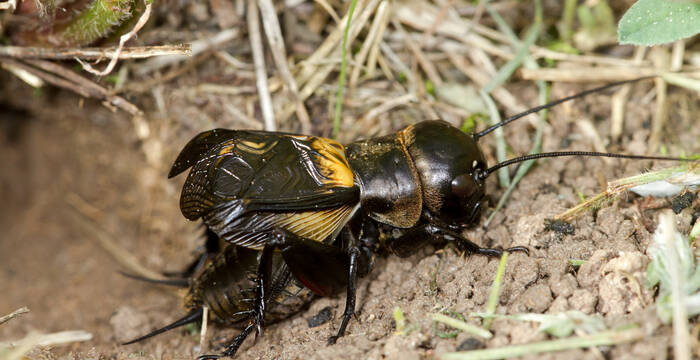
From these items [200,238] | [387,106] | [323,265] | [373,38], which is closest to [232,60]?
[373,38]

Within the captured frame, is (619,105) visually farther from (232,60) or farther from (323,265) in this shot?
(232,60)

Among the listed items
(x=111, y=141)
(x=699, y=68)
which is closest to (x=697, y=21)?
(x=699, y=68)

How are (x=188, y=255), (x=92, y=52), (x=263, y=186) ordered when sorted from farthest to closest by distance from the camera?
(x=188, y=255) → (x=92, y=52) → (x=263, y=186)

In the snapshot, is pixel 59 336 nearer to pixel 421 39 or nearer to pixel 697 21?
pixel 421 39

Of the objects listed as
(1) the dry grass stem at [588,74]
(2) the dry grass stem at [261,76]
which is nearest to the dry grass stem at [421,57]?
(1) the dry grass stem at [588,74]

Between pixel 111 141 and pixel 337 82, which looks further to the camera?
pixel 111 141

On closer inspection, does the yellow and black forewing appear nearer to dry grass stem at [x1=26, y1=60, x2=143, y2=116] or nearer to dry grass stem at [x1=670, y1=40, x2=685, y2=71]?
dry grass stem at [x1=26, y1=60, x2=143, y2=116]
